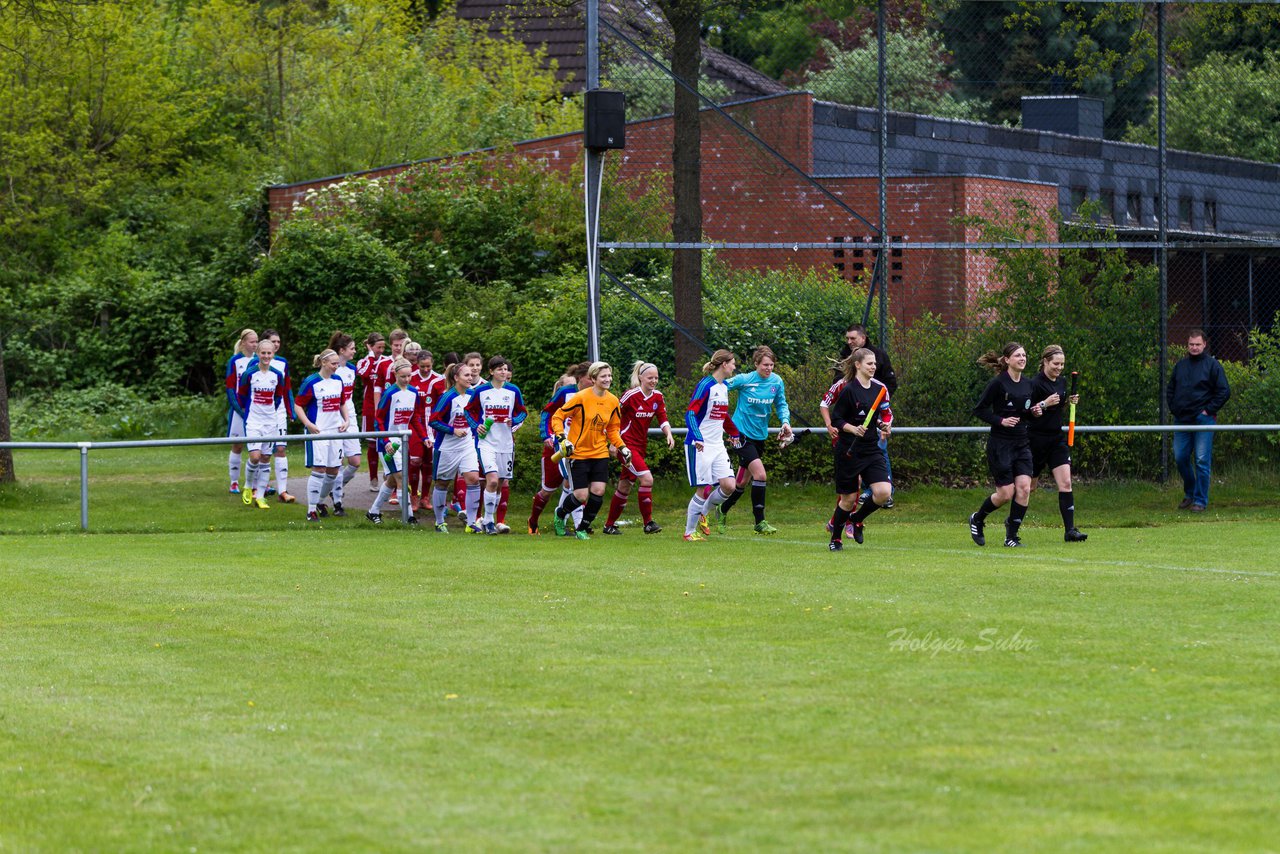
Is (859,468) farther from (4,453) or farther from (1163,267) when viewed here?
(4,453)

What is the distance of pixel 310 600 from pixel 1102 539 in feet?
25.0

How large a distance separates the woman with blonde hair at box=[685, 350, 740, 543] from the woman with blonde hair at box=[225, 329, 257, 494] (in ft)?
20.5

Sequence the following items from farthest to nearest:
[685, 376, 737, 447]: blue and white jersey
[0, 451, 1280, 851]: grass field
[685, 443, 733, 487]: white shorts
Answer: [685, 376, 737, 447]: blue and white jersey < [685, 443, 733, 487]: white shorts < [0, 451, 1280, 851]: grass field

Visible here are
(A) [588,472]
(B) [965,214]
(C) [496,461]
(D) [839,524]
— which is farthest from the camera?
(B) [965,214]

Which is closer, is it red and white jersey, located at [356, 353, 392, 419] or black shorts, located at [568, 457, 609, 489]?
black shorts, located at [568, 457, 609, 489]

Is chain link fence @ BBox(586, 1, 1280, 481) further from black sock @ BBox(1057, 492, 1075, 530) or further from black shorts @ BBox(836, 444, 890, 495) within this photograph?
black sock @ BBox(1057, 492, 1075, 530)

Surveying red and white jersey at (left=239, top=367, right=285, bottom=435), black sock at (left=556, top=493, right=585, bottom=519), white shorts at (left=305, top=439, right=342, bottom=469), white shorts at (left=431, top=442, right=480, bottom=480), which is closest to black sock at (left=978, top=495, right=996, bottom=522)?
black sock at (left=556, top=493, right=585, bottom=519)

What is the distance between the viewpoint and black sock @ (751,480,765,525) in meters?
17.6

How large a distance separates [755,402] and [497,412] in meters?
2.61

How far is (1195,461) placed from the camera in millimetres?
19000

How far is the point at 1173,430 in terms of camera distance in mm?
18719

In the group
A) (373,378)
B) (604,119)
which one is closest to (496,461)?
(373,378)

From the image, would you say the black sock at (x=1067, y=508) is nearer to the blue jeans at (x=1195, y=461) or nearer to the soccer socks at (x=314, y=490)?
the blue jeans at (x=1195, y=461)

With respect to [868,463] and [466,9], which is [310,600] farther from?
[466,9]
